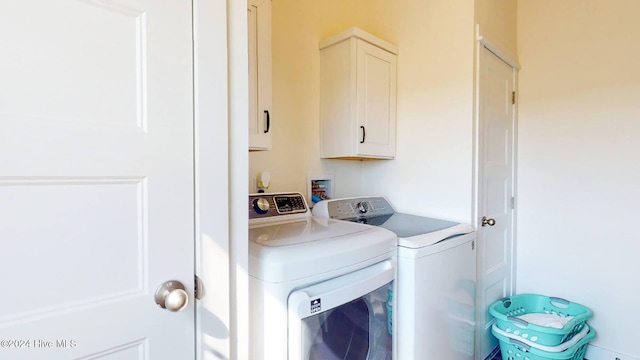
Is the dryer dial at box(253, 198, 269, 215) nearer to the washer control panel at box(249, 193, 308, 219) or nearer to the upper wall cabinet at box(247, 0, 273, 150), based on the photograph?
the washer control panel at box(249, 193, 308, 219)

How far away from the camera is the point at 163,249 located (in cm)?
75

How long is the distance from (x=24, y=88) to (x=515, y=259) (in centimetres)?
283

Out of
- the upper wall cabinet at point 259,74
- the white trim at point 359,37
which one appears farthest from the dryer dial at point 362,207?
the white trim at point 359,37

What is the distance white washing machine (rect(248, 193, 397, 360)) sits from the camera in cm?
95

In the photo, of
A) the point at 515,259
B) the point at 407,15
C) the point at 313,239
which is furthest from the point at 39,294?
the point at 515,259

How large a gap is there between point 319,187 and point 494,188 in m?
1.19

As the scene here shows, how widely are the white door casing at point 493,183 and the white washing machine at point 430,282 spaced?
26 cm

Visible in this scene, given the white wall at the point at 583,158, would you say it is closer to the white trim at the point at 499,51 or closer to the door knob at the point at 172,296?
the white trim at the point at 499,51

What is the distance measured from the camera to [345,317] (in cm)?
112

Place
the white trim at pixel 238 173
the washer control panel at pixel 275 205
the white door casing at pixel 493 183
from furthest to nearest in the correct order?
the white door casing at pixel 493 183
the washer control panel at pixel 275 205
the white trim at pixel 238 173

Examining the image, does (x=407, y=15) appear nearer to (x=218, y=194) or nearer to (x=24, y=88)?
(x=218, y=194)

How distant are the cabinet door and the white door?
21.2 inches

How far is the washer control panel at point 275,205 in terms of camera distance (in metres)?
1.53

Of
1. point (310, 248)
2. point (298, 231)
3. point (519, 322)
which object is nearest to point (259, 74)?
point (298, 231)
